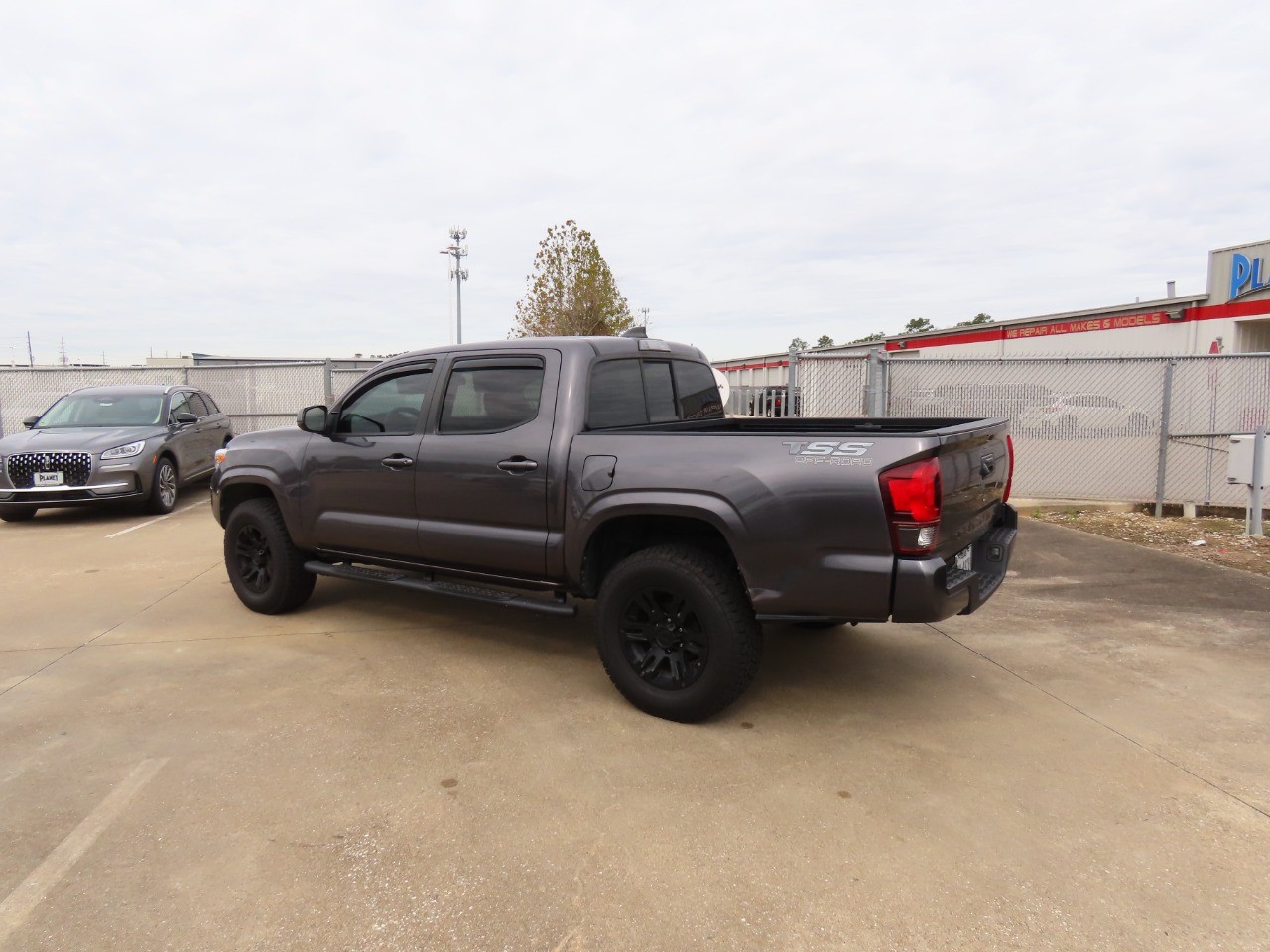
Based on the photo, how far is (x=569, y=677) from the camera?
4203 mm

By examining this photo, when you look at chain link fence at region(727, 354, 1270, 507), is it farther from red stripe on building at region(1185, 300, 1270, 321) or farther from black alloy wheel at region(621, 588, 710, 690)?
red stripe on building at region(1185, 300, 1270, 321)

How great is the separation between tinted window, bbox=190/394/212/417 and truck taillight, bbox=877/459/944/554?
430 inches

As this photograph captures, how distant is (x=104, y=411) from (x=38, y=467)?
5.13 feet

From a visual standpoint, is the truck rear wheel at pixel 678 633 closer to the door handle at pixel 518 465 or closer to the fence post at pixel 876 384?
the door handle at pixel 518 465

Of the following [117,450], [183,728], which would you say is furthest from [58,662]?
[117,450]

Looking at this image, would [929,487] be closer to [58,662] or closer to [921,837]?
[921,837]

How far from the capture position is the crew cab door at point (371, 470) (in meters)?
4.55

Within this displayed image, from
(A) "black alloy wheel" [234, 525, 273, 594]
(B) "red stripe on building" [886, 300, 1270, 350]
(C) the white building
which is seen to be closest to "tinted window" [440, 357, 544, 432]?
(A) "black alloy wheel" [234, 525, 273, 594]

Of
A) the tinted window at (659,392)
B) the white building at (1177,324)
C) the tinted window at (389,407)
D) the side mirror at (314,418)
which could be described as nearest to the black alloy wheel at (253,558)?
the side mirror at (314,418)

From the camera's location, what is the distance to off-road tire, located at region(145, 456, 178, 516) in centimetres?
945

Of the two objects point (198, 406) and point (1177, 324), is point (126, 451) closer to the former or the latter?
point (198, 406)

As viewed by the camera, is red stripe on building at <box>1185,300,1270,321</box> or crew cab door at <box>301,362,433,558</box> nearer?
crew cab door at <box>301,362,433,558</box>

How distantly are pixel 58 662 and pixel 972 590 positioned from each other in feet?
16.2

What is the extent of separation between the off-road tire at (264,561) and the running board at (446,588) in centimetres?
13
